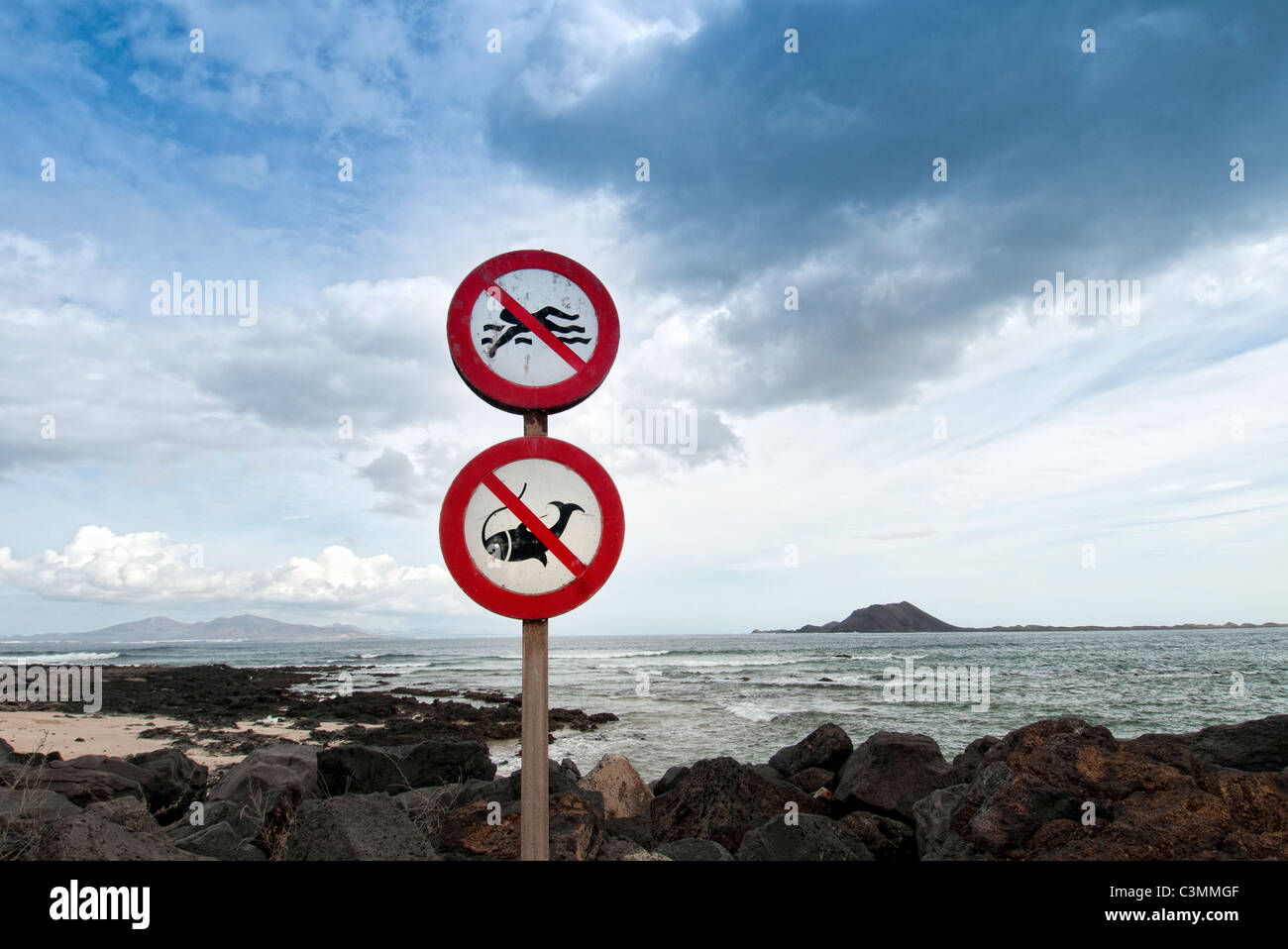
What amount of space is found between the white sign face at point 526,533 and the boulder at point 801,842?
4025 millimetres

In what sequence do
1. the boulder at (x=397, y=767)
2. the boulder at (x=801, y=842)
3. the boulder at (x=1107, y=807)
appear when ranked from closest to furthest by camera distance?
the boulder at (x=1107, y=807), the boulder at (x=801, y=842), the boulder at (x=397, y=767)

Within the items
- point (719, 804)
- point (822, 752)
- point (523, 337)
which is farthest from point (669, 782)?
point (523, 337)

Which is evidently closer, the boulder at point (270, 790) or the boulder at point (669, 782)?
the boulder at point (270, 790)

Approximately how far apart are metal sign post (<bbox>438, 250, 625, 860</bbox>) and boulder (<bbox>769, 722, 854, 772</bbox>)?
893 centimetres

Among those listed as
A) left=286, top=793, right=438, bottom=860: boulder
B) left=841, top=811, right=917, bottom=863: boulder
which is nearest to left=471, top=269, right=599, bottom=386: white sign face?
left=286, top=793, right=438, bottom=860: boulder

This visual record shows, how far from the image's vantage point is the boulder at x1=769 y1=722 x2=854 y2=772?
10906 mm

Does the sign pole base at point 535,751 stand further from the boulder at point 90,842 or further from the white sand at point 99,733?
the white sand at point 99,733

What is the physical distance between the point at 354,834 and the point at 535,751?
184 centimetres

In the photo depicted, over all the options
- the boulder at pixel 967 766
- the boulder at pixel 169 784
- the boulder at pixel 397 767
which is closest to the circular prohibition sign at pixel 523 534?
the boulder at pixel 967 766

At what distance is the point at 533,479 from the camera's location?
2.92 m

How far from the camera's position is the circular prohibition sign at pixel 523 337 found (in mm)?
3025

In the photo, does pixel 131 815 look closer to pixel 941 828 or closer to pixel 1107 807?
pixel 941 828

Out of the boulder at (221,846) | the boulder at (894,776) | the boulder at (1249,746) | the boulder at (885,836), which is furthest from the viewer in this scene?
the boulder at (894,776)
